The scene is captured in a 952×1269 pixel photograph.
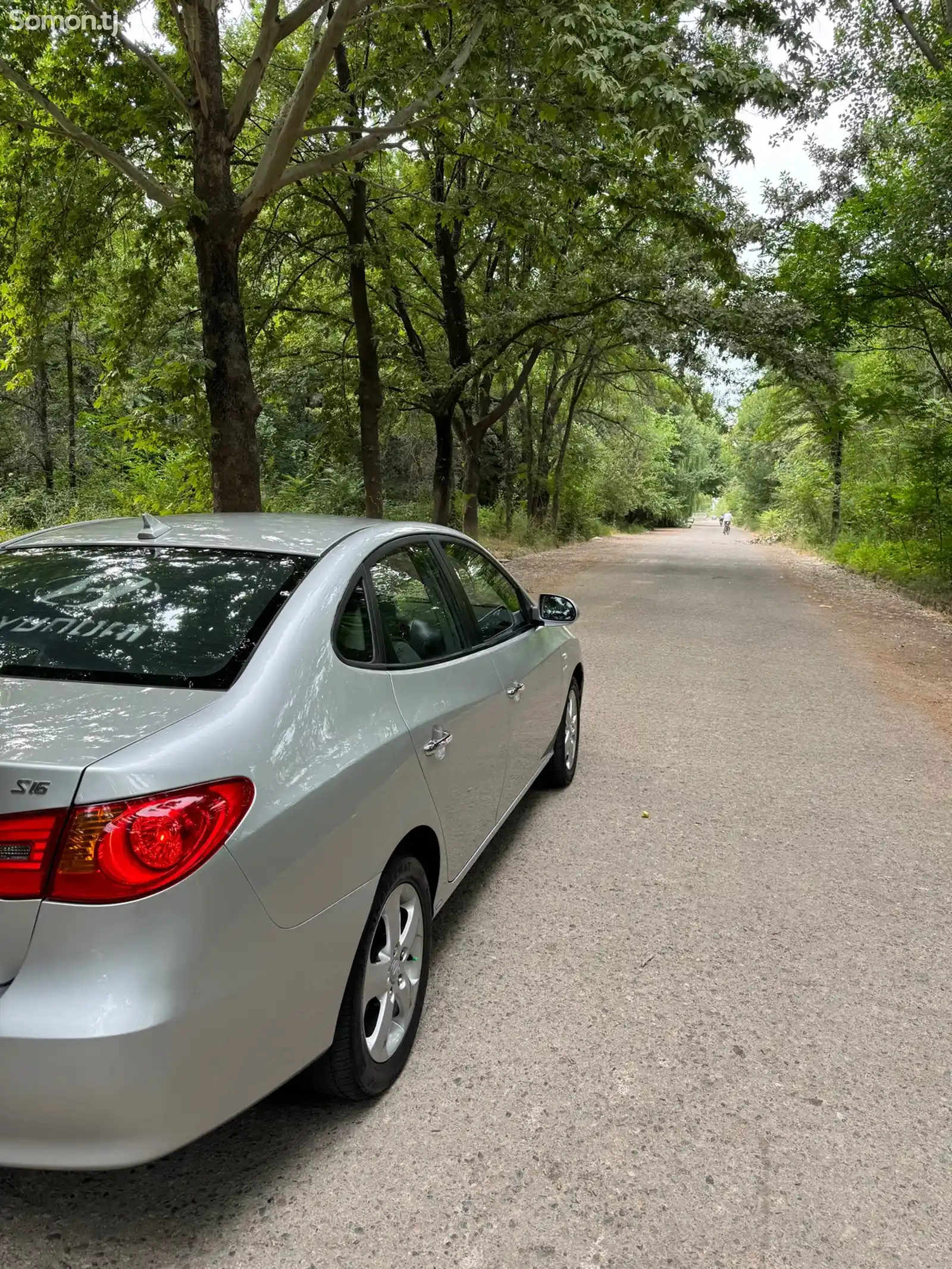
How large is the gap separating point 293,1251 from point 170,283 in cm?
1643

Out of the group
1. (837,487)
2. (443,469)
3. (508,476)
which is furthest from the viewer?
(508,476)

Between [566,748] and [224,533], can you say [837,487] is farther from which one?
[224,533]

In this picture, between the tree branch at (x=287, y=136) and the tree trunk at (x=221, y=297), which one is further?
A: the tree trunk at (x=221, y=297)

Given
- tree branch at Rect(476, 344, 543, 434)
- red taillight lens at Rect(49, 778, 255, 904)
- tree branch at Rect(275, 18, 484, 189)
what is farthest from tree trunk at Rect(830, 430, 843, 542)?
red taillight lens at Rect(49, 778, 255, 904)

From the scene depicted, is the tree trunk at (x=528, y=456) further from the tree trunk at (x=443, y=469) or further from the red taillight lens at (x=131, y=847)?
the red taillight lens at (x=131, y=847)

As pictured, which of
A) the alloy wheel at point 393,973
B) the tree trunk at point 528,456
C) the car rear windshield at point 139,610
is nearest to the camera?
the car rear windshield at point 139,610

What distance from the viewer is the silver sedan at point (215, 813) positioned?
1750mm

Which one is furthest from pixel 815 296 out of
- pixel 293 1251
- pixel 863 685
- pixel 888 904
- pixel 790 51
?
pixel 293 1251

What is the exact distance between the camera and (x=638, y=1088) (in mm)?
2574

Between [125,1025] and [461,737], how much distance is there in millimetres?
1593

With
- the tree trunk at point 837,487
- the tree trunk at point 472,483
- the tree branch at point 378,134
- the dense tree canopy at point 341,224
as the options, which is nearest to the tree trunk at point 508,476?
the dense tree canopy at point 341,224

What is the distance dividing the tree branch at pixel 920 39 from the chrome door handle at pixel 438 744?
50.1ft

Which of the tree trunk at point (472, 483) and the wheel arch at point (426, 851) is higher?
the tree trunk at point (472, 483)

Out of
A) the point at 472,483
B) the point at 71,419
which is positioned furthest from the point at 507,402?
the point at 71,419
